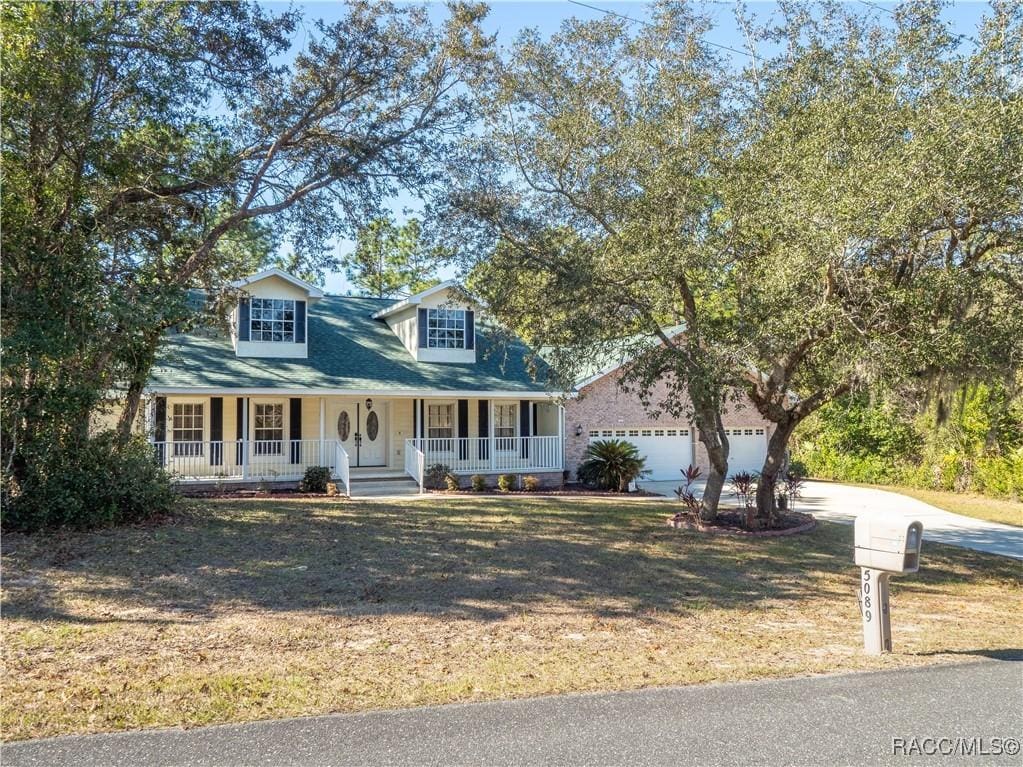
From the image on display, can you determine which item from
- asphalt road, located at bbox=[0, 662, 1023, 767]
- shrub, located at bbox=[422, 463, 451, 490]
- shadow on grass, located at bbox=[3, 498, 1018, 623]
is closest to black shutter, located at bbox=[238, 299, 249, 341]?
shrub, located at bbox=[422, 463, 451, 490]

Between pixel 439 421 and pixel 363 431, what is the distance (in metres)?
2.06

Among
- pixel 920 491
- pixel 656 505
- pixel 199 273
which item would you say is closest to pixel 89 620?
pixel 199 273

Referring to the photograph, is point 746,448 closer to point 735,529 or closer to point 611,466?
point 611,466

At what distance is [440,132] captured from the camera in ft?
42.9

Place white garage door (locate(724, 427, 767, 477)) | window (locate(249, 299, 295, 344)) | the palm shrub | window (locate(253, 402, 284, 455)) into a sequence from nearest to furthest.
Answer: window (locate(253, 402, 284, 455)) → window (locate(249, 299, 295, 344)) → the palm shrub → white garage door (locate(724, 427, 767, 477))

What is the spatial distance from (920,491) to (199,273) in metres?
18.3

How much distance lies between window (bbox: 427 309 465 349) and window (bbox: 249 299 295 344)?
142 inches

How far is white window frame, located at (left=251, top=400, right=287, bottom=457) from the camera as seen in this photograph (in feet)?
56.3

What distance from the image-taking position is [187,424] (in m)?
17.1

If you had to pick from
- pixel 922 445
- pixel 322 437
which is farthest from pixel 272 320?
pixel 922 445

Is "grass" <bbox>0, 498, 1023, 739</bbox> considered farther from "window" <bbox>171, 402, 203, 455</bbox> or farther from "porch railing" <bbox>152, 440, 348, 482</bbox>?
"window" <bbox>171, 402, 203, 455</bbox>

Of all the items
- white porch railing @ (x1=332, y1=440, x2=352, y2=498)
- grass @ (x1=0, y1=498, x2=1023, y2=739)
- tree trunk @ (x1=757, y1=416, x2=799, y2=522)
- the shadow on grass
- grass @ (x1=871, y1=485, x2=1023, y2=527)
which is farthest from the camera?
white porch railing @ (x1=332, y1=440, x2=352, y2=498)

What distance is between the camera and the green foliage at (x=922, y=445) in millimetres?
17641

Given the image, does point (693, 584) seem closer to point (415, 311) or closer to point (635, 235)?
point (635, 235)
